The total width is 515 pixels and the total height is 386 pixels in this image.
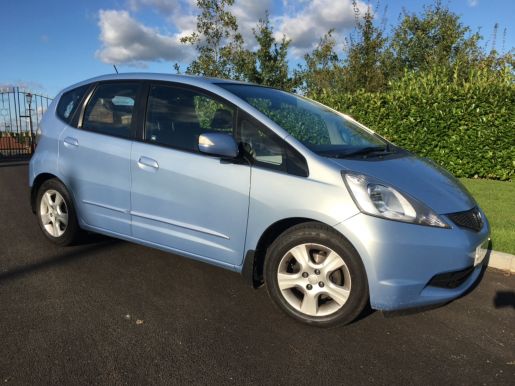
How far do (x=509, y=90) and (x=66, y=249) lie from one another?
8.74 m

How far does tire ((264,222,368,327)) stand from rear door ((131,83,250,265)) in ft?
1.16

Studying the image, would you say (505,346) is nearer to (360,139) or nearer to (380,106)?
(360,139)

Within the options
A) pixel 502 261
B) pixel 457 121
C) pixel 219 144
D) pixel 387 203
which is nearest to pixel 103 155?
pixel 219 144

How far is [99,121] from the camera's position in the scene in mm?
4281

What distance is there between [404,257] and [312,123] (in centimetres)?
147

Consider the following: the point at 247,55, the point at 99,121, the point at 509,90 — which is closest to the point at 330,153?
the point at 99,121

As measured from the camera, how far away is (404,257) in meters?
2.88

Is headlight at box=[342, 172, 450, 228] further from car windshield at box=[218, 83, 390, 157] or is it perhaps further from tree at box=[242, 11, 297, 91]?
tree at box=[242, 11, 297, 91]

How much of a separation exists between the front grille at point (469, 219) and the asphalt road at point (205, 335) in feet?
2.33

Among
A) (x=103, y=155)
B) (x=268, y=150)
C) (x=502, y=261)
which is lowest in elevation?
(x=502, y=261)

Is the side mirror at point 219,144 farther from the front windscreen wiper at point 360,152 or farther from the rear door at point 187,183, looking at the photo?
the front windscreen wiper at point 360,152

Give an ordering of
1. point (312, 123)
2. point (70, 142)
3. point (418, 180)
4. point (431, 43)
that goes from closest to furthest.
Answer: point (418, 180) < point (312, 123) < point (70, 142) < point (431, 43)

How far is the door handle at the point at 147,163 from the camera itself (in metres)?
3.71

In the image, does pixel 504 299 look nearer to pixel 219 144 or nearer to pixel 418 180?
pixel 418 180
